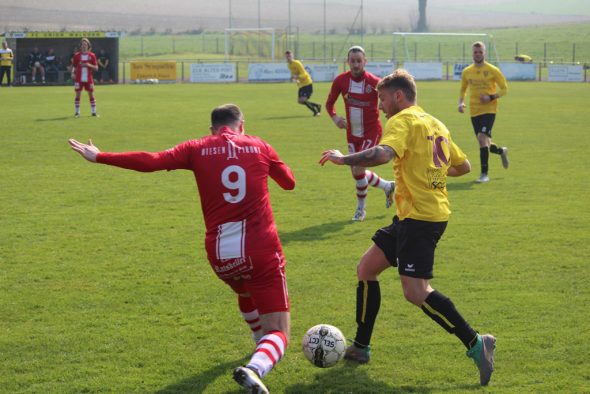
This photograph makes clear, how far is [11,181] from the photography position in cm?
1405

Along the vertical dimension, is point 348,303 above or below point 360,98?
below

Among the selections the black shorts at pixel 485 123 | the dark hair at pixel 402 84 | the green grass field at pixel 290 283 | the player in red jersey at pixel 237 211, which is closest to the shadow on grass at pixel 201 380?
the green grass field at pixel 290 283

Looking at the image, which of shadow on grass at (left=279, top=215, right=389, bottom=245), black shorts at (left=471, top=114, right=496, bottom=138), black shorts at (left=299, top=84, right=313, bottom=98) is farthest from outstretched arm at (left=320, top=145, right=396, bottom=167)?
black shorts at (left=299, top=84, right=313, bottom=98)

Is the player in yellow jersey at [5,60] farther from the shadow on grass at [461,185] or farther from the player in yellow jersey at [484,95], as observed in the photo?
the shadow on grass at [461,185]

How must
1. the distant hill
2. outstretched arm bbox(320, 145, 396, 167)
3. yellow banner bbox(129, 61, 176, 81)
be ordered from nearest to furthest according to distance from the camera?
Result: 1. outstretched arm bbox(320, 145, 396, 167)
2. yellow banner bbox(129, 61, 176, 81)
3. the distant hill

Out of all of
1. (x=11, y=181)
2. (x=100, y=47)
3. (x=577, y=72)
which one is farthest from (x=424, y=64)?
(x=11, y=181)

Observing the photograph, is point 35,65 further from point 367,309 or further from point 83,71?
point 367,309

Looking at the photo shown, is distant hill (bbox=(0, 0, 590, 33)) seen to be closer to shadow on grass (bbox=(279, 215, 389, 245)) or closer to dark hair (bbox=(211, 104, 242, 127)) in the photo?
shadow on grass (bbox=(279, 215, 389, 245))

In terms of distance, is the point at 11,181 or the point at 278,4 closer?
the point at 11,181

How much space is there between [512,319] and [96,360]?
3.43 metres

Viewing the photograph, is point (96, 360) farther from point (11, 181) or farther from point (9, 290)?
point (11, 181)

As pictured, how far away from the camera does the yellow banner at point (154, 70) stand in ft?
160

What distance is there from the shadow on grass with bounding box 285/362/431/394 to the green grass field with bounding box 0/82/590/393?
0.02 meters

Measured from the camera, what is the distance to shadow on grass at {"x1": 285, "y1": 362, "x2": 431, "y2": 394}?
5.52 m
